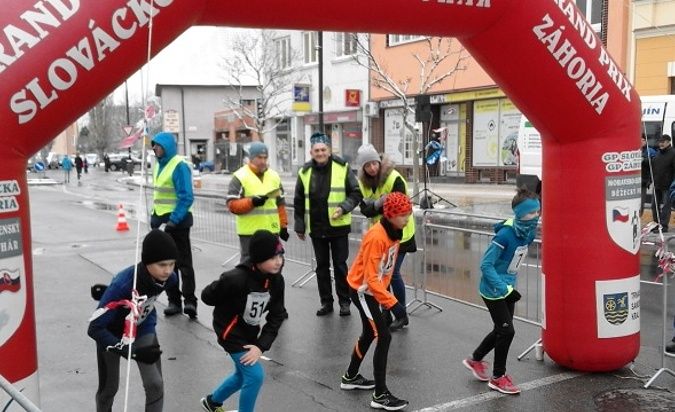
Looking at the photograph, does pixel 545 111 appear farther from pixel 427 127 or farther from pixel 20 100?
pixel 427 127

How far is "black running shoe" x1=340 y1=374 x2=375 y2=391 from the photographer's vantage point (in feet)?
16.9

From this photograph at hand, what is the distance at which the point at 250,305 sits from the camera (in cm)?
416

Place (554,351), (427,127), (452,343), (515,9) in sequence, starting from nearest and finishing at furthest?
(515,9), (554,351), (452,343), (427,127)

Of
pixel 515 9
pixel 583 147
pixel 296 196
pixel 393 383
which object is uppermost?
→ pixel 515 9

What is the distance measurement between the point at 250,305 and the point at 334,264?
3.17 metres

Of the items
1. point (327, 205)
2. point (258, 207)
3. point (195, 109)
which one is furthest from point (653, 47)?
point (195, 109)

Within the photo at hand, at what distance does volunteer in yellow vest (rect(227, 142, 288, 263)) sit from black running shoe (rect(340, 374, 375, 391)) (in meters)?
2.22

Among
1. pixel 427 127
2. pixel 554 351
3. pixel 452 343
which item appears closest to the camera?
pixel 554 351

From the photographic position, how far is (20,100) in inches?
130

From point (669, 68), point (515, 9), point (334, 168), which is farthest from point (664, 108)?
point (515, 9)

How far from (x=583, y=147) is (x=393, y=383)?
2.38 m

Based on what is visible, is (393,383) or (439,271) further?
(439,271)

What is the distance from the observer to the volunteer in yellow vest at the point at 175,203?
22.8ft

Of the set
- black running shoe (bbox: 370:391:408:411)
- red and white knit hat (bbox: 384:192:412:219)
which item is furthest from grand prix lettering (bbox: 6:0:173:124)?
black running shoe (bbox: 370:391:408:411)
